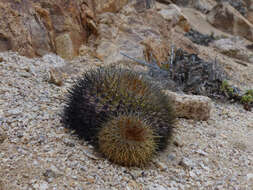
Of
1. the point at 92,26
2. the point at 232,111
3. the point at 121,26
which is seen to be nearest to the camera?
the point at 232,111

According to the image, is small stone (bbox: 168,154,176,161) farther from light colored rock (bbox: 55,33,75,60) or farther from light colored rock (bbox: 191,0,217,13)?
light colored rock (bbox: 191,0,217,13)

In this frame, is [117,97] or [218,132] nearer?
[117,97]

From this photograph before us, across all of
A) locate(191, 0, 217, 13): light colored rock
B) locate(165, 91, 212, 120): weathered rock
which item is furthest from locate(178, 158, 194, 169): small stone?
locate(191, 0, 217, 13): light colored rock

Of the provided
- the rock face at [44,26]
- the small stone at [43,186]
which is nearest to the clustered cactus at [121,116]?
the small stone at [43,186]

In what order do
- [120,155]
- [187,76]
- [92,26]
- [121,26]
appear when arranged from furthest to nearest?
1. [121,26]
2. [92,26]
3. [187,76]
4. [120,155]

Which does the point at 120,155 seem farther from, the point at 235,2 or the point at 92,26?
the point at 235,2

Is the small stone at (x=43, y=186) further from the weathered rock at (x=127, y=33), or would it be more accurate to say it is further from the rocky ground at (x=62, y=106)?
the weathered rock at (x=127, y=33)

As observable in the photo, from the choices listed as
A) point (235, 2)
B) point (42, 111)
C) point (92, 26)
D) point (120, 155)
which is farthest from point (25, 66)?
point (235, 2)
